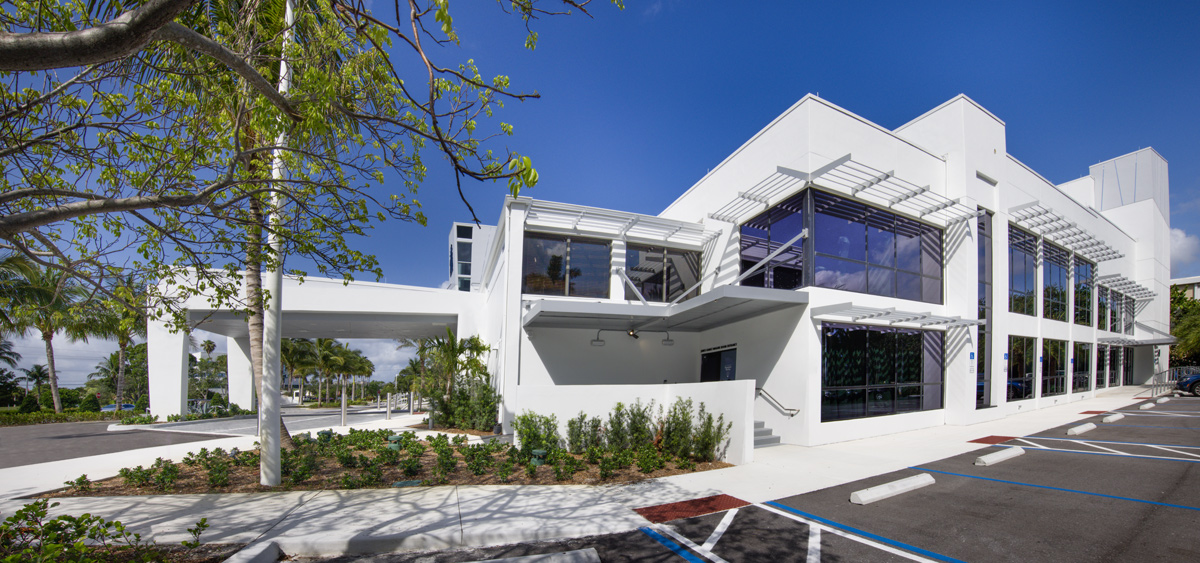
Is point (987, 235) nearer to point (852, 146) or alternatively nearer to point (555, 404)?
point (852, 146)

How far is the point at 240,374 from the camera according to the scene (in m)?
24.5

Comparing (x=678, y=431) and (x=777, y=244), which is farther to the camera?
(x=777, y=244)

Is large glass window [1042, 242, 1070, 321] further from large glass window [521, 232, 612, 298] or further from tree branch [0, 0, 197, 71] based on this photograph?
tree branch [0, 0, 197, 71]

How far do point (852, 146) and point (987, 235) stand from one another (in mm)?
7050

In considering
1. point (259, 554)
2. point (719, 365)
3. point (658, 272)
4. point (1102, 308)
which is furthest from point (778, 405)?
point (1102, 308)

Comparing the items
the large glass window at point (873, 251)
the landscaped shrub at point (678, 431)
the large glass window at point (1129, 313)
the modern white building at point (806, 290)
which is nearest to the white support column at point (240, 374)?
the modern white building at point (806, 290)

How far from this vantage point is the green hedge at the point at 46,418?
21.0m

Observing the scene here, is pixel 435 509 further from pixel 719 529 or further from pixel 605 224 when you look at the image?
pixel 605 224

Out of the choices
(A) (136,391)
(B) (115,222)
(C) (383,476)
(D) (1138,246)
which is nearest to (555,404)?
(C) (383,476)

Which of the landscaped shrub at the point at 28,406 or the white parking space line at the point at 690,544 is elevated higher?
the white parking space line at the point at 690,544

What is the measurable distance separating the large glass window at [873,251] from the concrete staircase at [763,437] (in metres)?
3.61

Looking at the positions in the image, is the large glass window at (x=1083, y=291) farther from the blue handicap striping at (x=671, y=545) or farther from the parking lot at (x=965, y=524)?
the blue handicap striping at (x=671, y=545)

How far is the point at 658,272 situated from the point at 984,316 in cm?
992

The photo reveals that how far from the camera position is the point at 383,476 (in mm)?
8055
